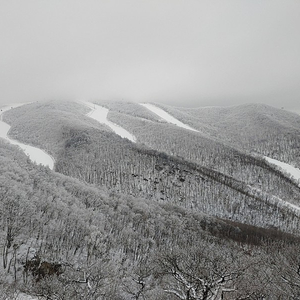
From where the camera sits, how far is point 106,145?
141750 millimetres

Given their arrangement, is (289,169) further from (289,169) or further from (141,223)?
(141,223)

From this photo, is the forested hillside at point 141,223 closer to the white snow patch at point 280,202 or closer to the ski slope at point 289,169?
the white snow patch at point 280,202

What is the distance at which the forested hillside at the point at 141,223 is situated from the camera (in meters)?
22.8

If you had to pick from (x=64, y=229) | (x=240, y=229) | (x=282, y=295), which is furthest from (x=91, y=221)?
(x=240, y=229)

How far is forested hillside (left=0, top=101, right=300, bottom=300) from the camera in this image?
2281 centimetres

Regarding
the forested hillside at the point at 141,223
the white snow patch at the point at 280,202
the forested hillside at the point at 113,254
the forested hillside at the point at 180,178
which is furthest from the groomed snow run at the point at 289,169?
the forested hillside at the point at 113,254

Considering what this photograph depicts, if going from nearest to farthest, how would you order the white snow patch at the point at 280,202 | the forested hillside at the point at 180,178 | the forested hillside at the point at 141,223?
the forested hillside at the point at 141,223, the forested hillside at the point at 180,178, the white snow patch at the point at 280,202

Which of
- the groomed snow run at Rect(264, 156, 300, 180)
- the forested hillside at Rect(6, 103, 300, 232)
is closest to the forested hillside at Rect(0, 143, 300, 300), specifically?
the forested hillside at Rect(6, 103, 300, 232)

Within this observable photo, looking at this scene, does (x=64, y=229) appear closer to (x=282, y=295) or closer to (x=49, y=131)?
(x=282, y=295)

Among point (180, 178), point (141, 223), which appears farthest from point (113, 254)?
point (180, 178)

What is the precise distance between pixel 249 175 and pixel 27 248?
147835 mm

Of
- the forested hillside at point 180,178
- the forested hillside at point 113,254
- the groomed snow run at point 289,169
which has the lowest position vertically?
the groomed snow run at point 289,169

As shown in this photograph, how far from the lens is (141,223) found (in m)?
61.2

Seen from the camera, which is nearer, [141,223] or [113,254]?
[113,254]
